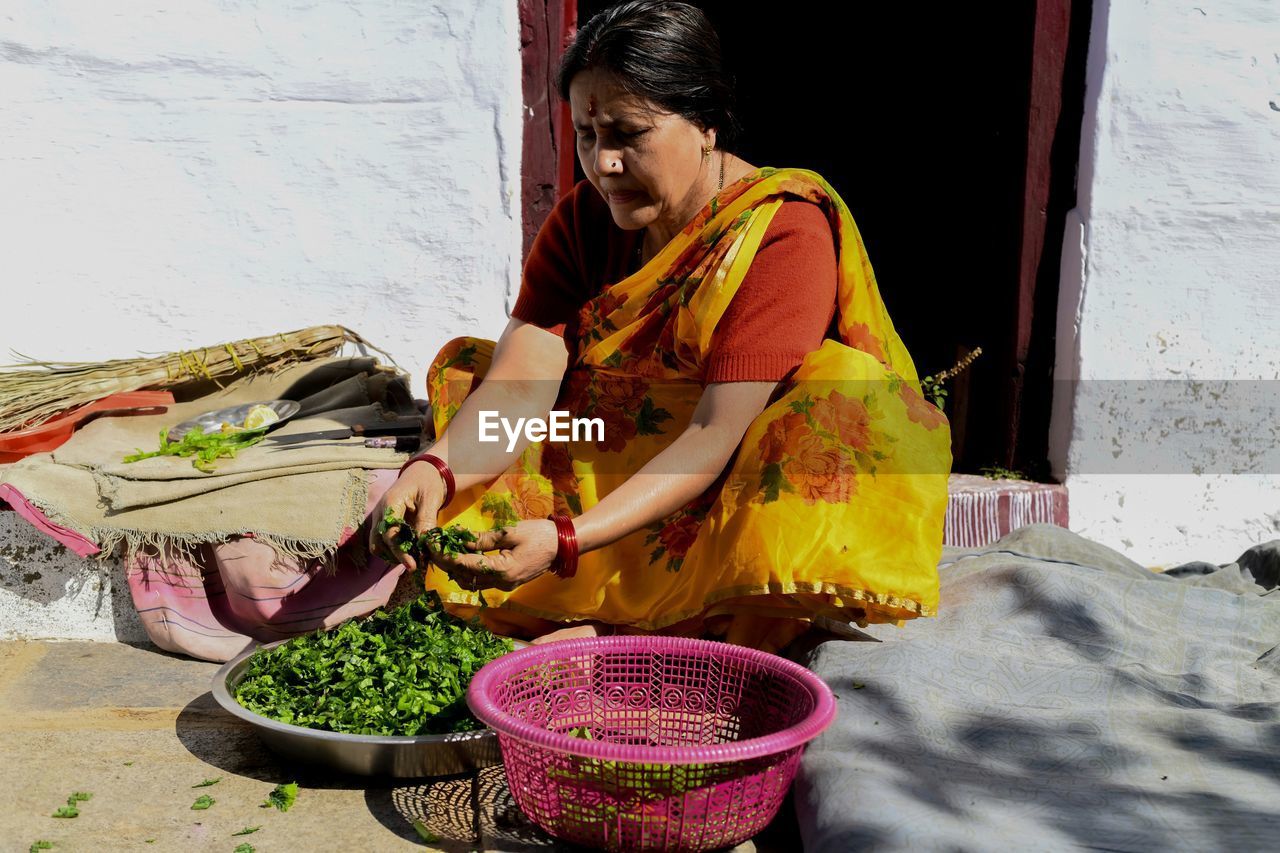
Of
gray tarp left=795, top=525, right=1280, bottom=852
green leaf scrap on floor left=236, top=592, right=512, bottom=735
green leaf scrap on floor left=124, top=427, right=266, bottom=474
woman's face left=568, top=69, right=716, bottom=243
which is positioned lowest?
gray tarp left=795, top=525, right=1280, bottom=852

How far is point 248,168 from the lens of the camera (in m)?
3.74

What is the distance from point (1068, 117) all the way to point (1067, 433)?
1025mm

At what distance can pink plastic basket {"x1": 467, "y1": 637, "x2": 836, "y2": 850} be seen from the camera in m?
1.88

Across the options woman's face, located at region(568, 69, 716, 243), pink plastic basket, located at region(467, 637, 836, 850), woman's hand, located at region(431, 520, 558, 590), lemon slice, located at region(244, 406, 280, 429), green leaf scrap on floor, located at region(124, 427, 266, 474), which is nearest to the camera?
pink plastic basket, located at region(467, 637, 836, 850)

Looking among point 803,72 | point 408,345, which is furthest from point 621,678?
point 803,72

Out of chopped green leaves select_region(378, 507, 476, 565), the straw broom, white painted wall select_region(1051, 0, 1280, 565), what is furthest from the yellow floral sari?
white painted wall select_region(1051, 0, 1280, 565)

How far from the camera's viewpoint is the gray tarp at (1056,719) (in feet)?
6.35

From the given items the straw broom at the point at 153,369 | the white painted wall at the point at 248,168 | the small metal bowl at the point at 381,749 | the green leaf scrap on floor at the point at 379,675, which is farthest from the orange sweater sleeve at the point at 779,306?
the straw broom at the point at 153,369

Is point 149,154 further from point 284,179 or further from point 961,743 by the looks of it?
point 961,743

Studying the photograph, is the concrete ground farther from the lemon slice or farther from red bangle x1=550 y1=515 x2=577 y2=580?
the lemon slice

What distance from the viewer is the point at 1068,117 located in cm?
386

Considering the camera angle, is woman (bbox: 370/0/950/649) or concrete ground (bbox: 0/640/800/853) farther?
woman (bbox: 370/0/950/649)

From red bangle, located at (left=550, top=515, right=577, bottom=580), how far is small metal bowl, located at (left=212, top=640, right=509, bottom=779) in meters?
0.35

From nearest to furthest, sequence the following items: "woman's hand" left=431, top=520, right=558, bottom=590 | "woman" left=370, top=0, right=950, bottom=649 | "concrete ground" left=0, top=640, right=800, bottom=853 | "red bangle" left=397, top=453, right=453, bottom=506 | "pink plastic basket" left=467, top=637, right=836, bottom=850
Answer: "pink plastic basket" left=467, top=637, right=836, bottom=850, "concrete ground" left=0, top=640, right=800, bottom=853, "woman's hand" left=431, top=520, right=558, bottom=590, "woman" left=370, top=0, right=950, bottom=649, "red bangle" left=397, top=453, right=453, bottom=506
